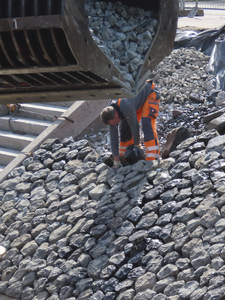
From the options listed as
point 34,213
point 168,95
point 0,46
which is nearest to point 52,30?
point 0,46

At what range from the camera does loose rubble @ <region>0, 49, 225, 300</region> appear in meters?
3.90

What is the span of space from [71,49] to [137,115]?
3259mm

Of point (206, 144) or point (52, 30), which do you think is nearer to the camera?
point (52, 30)

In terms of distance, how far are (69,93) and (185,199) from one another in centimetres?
198

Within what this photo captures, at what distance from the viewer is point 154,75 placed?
7.96 metres

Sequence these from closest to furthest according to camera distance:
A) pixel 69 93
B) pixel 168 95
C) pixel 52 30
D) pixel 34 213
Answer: pixel 52 30, pixel 69 93, pixel 34 213, pixel 168 95

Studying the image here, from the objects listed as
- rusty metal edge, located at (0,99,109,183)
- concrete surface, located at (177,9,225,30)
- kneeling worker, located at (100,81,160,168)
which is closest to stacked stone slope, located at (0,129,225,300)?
kneeling worker, located at (100,81,160,168)

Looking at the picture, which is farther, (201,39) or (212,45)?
(201,39)

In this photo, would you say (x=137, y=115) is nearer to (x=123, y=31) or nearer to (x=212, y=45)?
(x=123, y=31)

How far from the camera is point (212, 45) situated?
27.3ft

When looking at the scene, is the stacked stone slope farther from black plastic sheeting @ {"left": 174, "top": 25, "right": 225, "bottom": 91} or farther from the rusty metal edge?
black plastic sheeting @ {"left": 174, "top": 25, "right": 225, "bottom": 91}

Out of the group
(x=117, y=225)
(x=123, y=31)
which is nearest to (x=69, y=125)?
(x=117, y=225)

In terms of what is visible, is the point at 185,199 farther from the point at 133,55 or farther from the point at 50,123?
the point at 50,123

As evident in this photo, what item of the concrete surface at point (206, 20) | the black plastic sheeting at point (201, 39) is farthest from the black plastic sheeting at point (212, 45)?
the concrete surface at point (206, 20)
